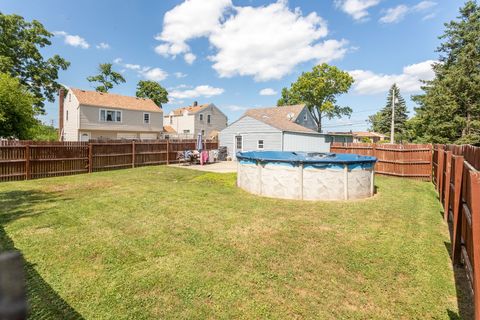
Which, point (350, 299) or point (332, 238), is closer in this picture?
point (350, 299)

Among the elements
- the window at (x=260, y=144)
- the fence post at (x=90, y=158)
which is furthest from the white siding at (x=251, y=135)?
the fence post at (x=90, y=158)

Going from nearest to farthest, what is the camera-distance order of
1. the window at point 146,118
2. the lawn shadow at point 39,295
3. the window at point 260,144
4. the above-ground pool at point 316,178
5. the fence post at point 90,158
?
the lawn shadow at point 39,295 < the above-ground pool at point 316,178 < the fence post at point 90,158 < the window at point 260,144 < the window at point 146,118

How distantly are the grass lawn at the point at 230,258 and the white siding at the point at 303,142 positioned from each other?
12.0 meters

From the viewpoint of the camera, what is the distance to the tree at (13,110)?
1598 cm

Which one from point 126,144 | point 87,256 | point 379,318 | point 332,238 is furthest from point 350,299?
point 126,144

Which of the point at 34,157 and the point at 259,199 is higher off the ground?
the point at 34,157

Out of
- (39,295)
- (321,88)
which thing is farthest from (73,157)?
(321,88)

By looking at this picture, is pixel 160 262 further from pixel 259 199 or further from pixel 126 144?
pixel 126 144

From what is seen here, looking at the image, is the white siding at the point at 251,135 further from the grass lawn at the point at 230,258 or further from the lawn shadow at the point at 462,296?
the lawn shadow at the point at 462,296

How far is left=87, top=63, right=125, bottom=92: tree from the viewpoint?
39.7 metres

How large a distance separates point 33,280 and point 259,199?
19.5 feet

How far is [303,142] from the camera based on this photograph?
66.0 ft

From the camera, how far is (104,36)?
24109 millimetres

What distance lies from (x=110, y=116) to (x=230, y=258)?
2794 cm
